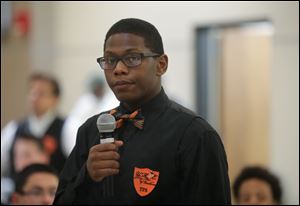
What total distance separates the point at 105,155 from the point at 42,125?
227 cm

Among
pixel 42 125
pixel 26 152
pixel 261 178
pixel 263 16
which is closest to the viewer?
pixel 263 16

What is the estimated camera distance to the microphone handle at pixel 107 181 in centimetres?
144

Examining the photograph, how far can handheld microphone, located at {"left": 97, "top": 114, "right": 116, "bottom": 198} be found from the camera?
1.45 metres

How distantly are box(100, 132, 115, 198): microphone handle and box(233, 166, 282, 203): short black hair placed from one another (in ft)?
3.76

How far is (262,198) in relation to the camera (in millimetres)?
2719

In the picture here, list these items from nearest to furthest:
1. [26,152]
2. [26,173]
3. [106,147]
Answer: [106,147] → [26,173] → [26,152]

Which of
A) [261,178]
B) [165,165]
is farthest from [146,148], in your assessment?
[261,178]

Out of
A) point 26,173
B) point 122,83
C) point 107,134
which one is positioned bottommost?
point 26,173

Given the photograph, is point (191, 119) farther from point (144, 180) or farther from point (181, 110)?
point (144, 180)

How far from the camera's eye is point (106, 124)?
4.80ft

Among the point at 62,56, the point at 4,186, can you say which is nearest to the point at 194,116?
the point at 4,186

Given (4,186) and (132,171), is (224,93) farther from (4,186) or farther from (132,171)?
(132,171)

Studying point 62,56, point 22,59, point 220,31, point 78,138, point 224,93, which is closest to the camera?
point 78,138

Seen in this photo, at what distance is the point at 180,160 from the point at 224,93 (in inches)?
103
